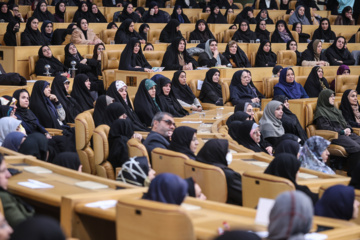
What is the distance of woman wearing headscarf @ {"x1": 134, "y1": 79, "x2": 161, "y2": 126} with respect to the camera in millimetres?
7395

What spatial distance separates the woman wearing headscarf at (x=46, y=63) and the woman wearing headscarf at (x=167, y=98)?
1599 millimetres

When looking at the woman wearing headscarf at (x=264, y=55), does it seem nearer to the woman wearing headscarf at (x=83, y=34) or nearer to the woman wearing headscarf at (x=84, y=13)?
the woman wearing headscarf at (x=83, y=34)

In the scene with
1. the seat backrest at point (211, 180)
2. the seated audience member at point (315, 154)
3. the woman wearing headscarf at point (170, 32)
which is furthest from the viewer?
the woman wearing headscarf at point (170, 32)

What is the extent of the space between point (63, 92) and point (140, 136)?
2237 mm

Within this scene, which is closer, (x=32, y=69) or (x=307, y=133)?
(x=307, y=133)

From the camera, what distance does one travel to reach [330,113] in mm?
8102

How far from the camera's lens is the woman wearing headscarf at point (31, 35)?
9.79 m

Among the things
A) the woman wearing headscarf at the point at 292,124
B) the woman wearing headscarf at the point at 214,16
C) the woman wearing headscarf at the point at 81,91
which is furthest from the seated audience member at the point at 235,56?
the woman wearing headscarf at the point at 81,91

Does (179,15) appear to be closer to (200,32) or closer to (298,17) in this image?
(200,32)

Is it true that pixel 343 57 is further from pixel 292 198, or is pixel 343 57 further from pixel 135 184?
pixel 292 198

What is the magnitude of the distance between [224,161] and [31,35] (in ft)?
20.5

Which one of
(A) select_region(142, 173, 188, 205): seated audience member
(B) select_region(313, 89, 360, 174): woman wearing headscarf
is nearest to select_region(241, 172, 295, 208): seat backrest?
(A) select_region(142, 173, 188, 205): seated audience member

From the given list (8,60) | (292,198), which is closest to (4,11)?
(8,60)

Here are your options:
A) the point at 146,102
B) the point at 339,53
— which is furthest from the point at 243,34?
the point at 146,102
